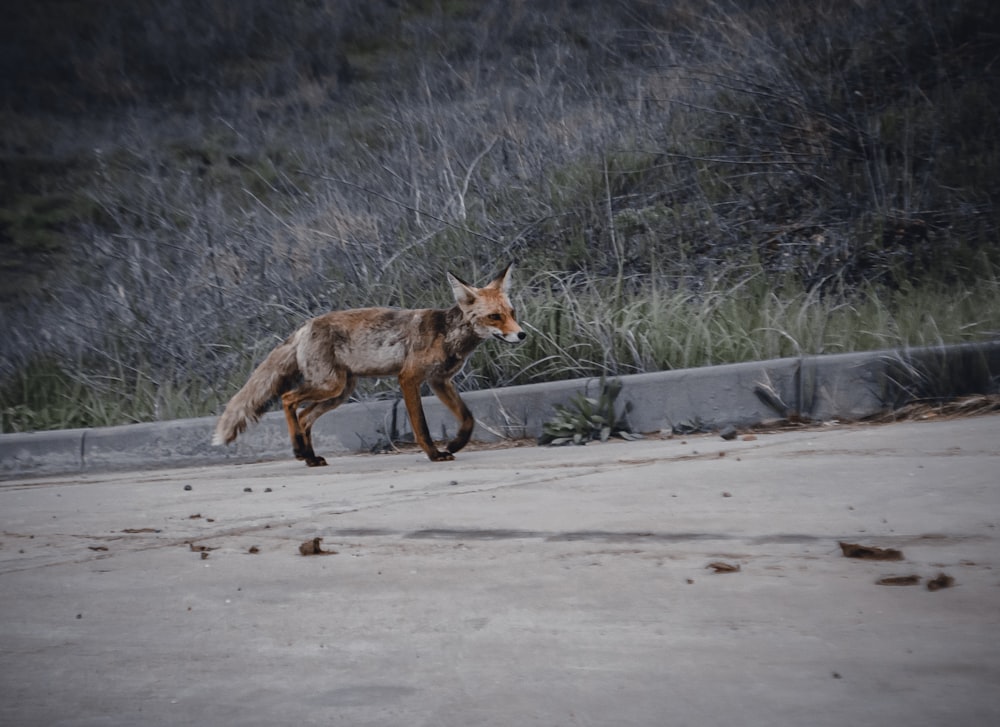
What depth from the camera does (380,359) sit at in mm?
8250

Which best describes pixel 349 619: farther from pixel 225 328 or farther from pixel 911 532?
pixel 225 328

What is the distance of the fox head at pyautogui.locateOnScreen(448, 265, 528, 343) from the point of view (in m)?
7.90

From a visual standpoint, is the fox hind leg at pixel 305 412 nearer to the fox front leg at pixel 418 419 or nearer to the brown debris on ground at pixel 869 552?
the fox front leg at pixel 418 419

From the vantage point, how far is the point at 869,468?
5.40 meters

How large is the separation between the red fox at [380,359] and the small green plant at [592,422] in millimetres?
610

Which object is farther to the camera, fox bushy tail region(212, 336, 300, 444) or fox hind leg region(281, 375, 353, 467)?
fox bushy tail region(212, 336, 300, 444)

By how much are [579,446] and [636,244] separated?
14.5 ft

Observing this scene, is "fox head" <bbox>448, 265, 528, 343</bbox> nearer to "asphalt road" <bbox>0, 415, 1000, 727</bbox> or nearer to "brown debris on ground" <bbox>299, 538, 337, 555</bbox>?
"asphalt road" <bbox>0, 415, 1000, 727</bbox>

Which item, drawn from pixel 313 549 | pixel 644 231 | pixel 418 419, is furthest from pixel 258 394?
pixel 644 231

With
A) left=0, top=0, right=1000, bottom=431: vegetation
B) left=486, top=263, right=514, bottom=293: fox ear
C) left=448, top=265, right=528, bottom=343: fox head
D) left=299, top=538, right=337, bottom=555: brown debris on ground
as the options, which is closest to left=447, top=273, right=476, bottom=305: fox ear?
left=448, top=265, right=528, bottom=343: fox head

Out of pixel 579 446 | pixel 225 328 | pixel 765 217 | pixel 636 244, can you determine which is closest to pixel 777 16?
pixel 765 217

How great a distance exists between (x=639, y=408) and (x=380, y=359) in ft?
5.97

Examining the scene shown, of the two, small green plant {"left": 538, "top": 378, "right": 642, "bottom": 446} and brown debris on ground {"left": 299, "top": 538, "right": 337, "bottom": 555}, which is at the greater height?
small green plant {"left": 538, "top": 378, "right": 642, "bottom": 446}

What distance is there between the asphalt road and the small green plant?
2.00m
